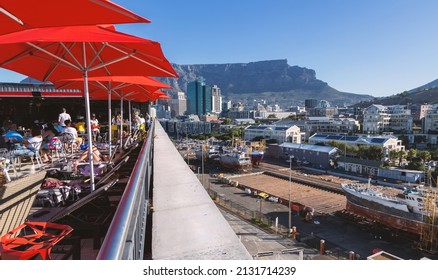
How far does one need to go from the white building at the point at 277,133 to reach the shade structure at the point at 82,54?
173 ft

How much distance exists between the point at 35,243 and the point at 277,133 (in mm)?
56219

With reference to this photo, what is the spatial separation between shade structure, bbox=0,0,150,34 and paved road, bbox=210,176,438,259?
691 inches

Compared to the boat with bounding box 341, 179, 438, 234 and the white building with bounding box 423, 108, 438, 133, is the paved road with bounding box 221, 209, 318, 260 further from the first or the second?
the white building with bounding box 423, 108, 438, 133

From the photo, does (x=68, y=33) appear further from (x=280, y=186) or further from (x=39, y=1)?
(x=280, y=186)

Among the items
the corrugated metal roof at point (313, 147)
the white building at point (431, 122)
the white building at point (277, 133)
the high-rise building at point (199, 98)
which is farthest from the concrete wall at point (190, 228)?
the high-rise building at point (199, 98)

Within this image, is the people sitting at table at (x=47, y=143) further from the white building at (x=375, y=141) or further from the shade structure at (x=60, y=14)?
the white building at (x=375, y=141)

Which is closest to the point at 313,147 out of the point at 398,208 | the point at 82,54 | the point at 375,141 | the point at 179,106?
the point at 375,141

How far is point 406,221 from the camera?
786 inches

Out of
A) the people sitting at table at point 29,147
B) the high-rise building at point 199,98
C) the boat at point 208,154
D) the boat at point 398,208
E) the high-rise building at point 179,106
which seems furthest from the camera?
the high-rise building at point 179,106

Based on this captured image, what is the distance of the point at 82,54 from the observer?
298 cm

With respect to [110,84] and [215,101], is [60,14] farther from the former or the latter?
[215,101]

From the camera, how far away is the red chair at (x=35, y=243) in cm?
166

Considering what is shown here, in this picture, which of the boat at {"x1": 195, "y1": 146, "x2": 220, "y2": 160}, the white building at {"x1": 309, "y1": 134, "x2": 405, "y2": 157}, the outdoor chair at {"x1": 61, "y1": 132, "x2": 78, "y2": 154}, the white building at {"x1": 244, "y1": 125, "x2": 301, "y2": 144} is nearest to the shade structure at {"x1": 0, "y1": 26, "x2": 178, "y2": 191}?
the outdoor chair at {"x1": 61, "y1": 132, "x2": 78, "y2": 154}
